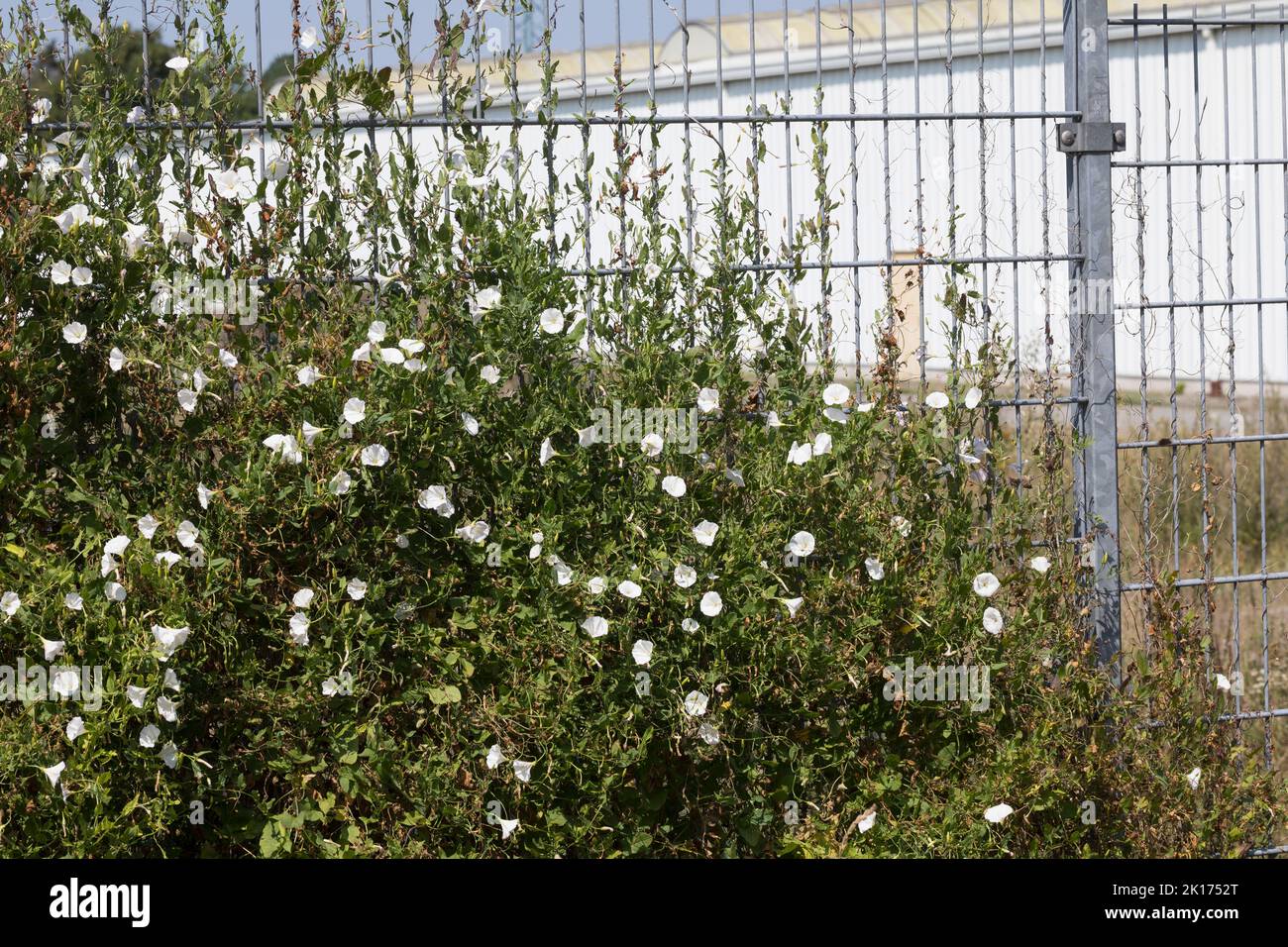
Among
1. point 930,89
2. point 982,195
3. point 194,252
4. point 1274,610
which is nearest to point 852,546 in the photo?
point 982,195

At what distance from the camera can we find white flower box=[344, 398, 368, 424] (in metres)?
2.66

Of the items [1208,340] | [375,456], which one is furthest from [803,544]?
[1208,340]

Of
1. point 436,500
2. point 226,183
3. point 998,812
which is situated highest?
point 226,183

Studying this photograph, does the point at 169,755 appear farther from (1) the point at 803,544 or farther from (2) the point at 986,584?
(2) the point at 986,584

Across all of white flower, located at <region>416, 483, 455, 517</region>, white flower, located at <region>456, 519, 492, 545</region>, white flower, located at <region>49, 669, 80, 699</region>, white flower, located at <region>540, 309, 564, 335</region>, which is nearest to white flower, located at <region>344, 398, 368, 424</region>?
white flower, located at <region>416, 483, 455, 517</region>

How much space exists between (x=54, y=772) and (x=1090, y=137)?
2.86m

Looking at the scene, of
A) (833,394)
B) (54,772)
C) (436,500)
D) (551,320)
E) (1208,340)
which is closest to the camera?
(54,772)

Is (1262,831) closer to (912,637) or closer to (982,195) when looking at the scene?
(912,637)

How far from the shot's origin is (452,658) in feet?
9.04

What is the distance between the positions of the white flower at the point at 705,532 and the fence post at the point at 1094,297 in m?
1.05

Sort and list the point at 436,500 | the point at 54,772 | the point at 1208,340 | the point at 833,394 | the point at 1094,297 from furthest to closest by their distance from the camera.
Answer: the point at 1208,340 → the point at 1094,297 → the point at 833,394 → the point at 436,500 → the point at 54,772

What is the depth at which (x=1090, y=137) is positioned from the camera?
10.8ft

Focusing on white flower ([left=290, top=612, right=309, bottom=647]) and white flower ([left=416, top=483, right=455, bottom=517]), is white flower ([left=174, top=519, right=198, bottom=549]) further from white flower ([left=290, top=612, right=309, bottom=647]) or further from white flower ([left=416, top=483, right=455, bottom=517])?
white flower ([left=416, top=483, right=455, bottom=517])

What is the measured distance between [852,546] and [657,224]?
2.88 feet
